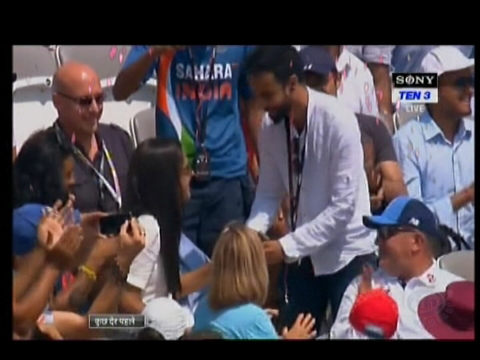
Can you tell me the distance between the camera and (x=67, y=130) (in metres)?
11.3

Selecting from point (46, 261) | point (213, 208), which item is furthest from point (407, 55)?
point (46, 261)

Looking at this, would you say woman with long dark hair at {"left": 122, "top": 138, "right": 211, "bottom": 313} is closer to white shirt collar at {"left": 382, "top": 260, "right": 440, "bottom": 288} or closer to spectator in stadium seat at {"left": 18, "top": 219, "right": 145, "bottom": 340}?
spectator in stadium seat at {"left": 18, "top": 219, "right": 145, "bottom": 340}

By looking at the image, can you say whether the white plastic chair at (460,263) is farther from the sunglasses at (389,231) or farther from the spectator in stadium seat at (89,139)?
the spectator in stadium seat at (89,139)

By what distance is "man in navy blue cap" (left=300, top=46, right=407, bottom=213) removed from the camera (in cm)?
1134

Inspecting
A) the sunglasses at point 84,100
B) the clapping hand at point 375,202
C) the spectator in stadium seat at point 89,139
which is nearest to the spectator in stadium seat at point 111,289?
the spectator in stadium seat at point 89,139

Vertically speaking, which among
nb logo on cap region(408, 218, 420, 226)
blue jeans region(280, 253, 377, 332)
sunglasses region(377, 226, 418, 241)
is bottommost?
blue jeans region(280, 253, 377, 332)

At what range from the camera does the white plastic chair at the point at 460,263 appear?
1139 cm

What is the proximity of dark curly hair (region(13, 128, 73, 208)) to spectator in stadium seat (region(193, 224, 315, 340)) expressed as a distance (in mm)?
977

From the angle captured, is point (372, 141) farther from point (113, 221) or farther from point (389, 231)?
point (113, 221)

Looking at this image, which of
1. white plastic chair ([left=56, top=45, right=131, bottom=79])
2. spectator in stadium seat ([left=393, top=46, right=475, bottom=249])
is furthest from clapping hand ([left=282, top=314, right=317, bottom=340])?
white plastic chair ([left=56, top=45, right=131, bottom=79])

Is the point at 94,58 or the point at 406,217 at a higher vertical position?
the point at 94,58

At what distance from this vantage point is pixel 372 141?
1135cm

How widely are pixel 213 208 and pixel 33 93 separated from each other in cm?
123
